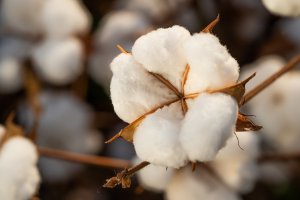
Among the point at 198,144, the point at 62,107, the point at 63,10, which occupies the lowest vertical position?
the point at 62,107

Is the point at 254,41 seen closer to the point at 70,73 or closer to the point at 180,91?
the point at 70,73

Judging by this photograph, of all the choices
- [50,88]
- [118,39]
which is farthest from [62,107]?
[118,39]

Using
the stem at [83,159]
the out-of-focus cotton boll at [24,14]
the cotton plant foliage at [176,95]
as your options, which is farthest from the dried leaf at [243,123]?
the out-of-focus cotton boll at [24,14]

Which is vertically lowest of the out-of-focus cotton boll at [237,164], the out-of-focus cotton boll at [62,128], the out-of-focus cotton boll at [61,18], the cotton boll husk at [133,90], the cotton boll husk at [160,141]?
the out-of-focus cotton boll at [62,128]

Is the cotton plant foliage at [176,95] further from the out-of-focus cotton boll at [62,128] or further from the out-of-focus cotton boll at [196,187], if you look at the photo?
the out-of-focus cotton boll at [62,128]

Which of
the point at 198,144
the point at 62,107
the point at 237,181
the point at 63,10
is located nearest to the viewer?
the point at 198,144

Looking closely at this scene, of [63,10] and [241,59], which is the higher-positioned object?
[63,10]
